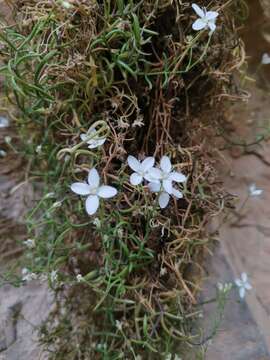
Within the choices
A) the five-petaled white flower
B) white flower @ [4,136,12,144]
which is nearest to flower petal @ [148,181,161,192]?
the five-petaled white flower

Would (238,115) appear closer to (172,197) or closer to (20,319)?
(172,197)

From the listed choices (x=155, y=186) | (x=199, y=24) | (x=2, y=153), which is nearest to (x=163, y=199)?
(x=155, y=186)

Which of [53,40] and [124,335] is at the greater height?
[53,40]

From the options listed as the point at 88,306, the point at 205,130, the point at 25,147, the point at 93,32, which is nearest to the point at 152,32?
the point at 93,32

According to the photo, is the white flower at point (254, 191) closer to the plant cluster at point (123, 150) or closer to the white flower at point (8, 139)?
the plant cluster at point (123, 150)

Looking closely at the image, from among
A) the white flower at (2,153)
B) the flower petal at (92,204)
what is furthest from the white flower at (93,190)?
the white flower at (2,153)

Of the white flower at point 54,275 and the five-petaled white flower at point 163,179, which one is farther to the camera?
the white flower at point 54,275

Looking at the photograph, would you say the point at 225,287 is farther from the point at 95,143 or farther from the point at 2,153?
the point at 2,153
